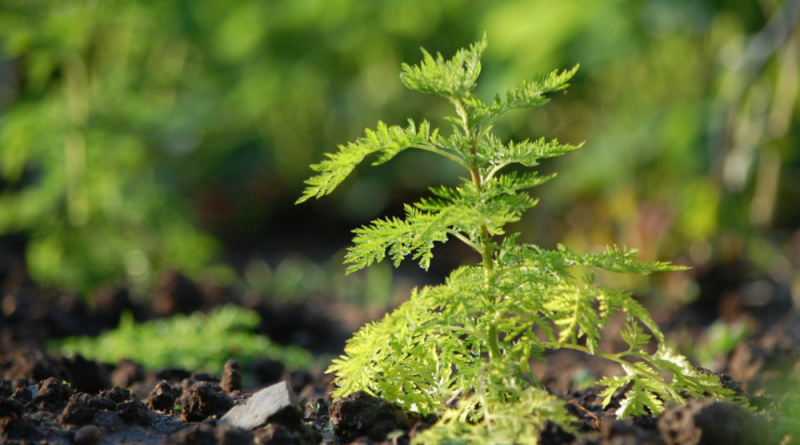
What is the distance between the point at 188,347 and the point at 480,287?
1.80 metres

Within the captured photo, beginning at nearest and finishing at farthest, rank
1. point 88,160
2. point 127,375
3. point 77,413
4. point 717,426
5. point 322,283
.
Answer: point 717,426, point 77,413, point 127,375, point 88,160, point 322,283

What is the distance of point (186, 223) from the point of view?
5.45 m

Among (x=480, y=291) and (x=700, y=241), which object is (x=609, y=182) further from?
(x=480, y=291)

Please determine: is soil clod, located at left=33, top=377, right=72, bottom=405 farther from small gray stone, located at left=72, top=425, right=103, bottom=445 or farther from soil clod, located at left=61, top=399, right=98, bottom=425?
small gray stone, located at left=72, top=425, right=103, bottom=445

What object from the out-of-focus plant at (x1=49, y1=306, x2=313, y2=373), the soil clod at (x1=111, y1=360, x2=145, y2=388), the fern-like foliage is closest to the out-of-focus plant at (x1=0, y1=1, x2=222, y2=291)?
the out-of-focus plant at (x1=49, y1=306, x2=313, y2=373)

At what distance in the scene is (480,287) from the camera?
1623 mm

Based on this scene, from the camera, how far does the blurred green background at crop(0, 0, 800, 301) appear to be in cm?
489

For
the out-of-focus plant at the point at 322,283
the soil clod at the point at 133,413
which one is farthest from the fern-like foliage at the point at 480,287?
the out-of-focus plant at the point at 322,283

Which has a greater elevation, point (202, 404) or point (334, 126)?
point (334, 126)

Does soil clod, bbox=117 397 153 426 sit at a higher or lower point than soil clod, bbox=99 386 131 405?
lower

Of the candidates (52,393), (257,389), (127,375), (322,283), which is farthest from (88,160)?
(52,393)

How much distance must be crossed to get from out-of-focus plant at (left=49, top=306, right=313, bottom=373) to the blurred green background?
1.65m

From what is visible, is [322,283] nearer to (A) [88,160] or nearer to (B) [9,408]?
(A) [88,160]

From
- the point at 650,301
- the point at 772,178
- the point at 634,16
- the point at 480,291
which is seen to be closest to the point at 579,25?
the point at 634,16
